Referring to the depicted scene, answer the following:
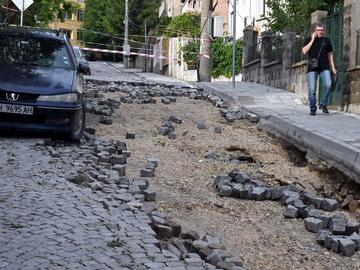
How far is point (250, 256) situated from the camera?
5.32 m

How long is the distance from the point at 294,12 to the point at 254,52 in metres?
2.81

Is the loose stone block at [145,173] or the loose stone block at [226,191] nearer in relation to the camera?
the loose stone block at [226,191]

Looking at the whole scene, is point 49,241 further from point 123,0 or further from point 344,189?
point 123,0

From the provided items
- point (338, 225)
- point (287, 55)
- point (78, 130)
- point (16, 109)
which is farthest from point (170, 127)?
point (287, 55)

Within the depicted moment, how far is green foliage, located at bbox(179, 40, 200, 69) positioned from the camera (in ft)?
117

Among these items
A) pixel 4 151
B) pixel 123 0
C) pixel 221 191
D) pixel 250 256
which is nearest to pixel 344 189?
pixel 221 191

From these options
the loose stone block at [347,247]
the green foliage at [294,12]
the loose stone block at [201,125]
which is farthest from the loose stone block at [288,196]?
the green foliage at [294,12]

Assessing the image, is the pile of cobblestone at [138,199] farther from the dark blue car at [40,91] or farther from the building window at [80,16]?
the building window at [80,16]

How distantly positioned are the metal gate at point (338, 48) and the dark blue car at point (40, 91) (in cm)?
651

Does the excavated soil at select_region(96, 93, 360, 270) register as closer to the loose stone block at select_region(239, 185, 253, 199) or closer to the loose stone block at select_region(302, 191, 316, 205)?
the loose stone block at select_region(239, 185, 253, 199)

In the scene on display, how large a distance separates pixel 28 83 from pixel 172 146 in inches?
101

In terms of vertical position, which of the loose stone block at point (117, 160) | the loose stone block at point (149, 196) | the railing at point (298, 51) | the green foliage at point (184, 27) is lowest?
the loose stone block at point (149, 196)

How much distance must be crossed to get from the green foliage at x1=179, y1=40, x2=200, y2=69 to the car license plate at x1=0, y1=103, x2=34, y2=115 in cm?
2677

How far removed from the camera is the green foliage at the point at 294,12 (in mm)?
21528
